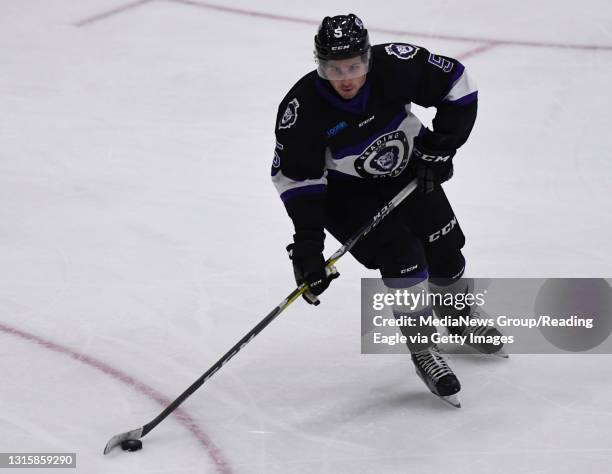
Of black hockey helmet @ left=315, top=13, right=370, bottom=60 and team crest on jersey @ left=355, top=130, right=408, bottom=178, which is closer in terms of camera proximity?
black hockey helmet @ left=315, top=13, right=370, bottom=60

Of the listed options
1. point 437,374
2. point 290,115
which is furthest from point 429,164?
point 437,374

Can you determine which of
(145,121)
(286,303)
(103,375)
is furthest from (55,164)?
(286,303)

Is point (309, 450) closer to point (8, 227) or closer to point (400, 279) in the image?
point (400, 279)

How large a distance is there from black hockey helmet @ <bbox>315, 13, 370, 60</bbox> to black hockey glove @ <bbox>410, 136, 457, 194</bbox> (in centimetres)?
39

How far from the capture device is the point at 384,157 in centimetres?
330

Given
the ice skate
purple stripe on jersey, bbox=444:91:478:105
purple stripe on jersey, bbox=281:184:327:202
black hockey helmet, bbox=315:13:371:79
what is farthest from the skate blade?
black hockey helmet, bbox=315:13:371:79

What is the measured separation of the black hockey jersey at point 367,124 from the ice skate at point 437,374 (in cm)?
59

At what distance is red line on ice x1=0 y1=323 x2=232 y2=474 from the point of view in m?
3.25

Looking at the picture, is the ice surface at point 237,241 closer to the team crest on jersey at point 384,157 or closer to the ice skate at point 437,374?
the ice skate at point 437,374

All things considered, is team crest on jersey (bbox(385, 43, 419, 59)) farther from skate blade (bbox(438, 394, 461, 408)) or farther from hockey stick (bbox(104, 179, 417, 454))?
skate blade (bbox(438, 394, 461, 408))

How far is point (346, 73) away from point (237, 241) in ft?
5.04

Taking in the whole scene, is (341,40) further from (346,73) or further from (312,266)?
(312,266)

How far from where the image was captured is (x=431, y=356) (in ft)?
11.5

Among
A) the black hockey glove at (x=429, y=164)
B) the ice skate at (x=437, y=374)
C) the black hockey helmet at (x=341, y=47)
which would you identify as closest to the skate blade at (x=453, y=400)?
the ice skate at (x=437, y=374)
